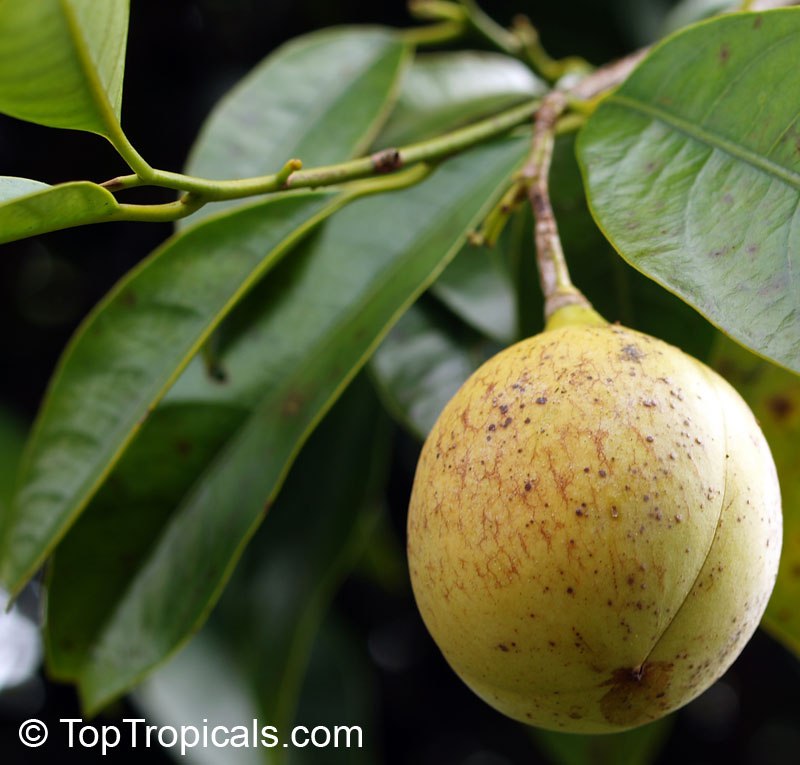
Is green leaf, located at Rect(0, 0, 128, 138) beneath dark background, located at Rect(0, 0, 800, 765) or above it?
above

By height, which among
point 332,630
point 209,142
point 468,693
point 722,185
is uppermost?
point 722,185

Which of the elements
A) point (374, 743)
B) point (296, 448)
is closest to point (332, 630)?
point (374, 743)

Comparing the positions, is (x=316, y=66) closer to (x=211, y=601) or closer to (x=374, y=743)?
(x=211, y=601)

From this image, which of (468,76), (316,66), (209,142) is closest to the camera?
(209,142)

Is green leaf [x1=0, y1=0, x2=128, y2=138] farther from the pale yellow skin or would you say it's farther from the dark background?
the dark background

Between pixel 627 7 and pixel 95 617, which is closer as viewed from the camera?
pixel 95 617

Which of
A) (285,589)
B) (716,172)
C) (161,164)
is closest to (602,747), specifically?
(285,589)

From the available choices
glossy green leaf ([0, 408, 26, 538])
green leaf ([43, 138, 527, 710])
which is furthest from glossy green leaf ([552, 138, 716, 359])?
glossy green leaf ([0, 408, 26, 538])
